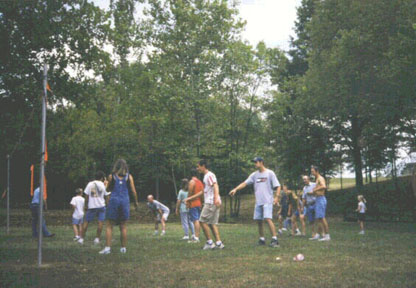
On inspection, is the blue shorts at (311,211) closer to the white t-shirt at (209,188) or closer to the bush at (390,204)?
the white t-shirt at (209,188)

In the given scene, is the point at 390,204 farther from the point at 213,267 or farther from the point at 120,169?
the point at 213,267

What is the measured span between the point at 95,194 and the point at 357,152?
29554 mm

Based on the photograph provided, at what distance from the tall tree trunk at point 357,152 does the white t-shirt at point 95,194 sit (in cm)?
2842

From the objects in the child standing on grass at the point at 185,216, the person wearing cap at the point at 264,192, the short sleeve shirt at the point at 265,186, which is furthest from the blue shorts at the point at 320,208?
the child standing on grass at the point at 185,216

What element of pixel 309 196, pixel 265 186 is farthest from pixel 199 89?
pixel 265 186

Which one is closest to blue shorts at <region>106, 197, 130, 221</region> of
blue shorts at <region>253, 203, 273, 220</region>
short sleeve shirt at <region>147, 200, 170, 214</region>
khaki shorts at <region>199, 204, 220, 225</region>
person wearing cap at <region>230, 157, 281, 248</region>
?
khaki shorts at <region>199, 204, 220, 225</region>

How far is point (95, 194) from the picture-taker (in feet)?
46.2

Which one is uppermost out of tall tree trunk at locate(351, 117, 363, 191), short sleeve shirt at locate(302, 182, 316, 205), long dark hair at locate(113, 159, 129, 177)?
tall tree trunk at locate(351, 117, 363, 191)

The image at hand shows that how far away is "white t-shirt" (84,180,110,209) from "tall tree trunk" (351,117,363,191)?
1119 inches

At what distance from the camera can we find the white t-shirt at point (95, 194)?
1400 cm

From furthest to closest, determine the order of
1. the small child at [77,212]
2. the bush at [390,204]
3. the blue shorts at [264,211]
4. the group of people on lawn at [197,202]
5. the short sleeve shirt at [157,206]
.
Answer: the bush at [390,204]
the short sleeve shirt at [157,206]
the small child at [77,212]
the blue shorts at [264,211]
the group of people on lawn at [197,202]

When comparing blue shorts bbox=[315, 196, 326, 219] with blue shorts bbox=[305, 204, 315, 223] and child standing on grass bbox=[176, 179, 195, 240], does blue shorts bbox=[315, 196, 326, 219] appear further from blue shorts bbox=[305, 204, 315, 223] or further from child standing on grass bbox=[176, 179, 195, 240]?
child standing on grass bbox=[176, 179, 195, 240]

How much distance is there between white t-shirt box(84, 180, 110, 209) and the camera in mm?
14000

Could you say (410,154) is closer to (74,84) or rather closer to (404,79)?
(404,79)
